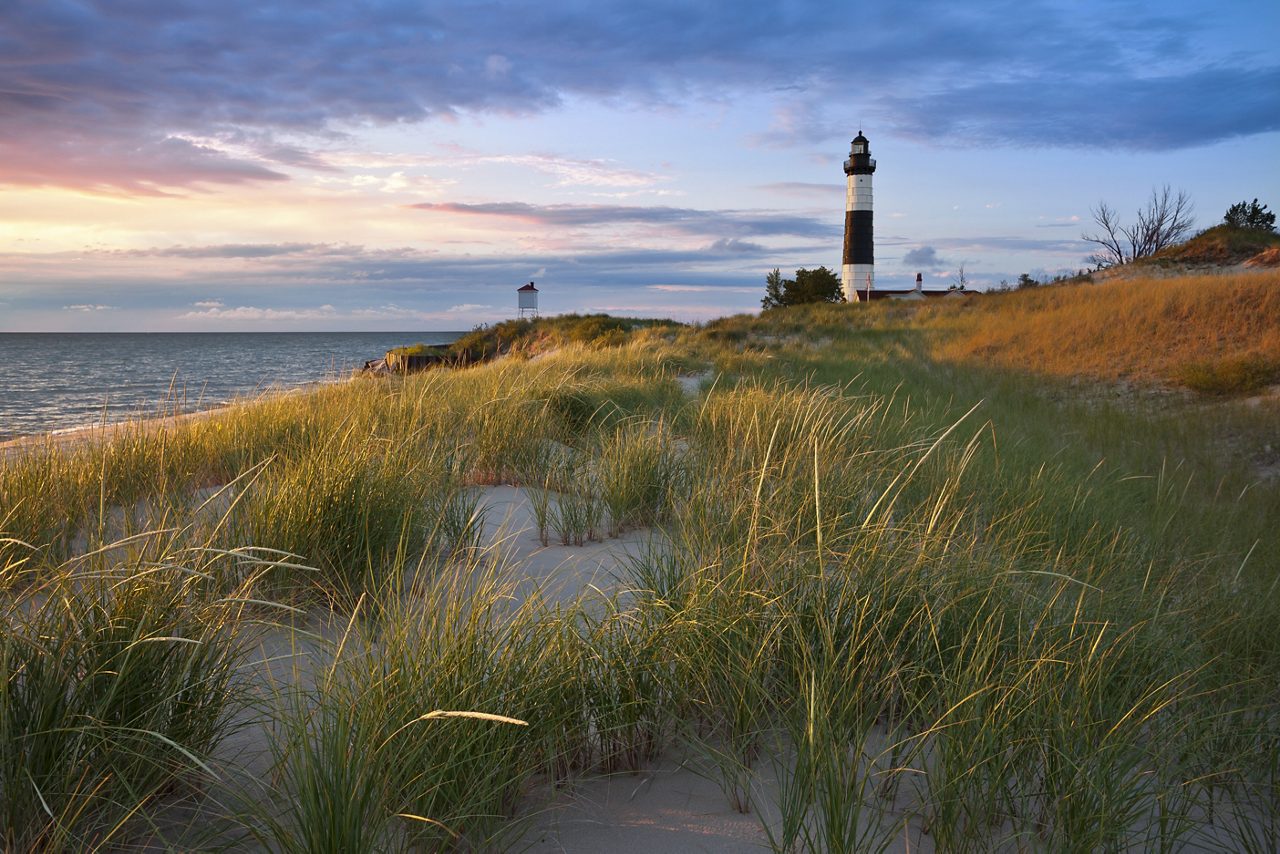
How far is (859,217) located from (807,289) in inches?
181

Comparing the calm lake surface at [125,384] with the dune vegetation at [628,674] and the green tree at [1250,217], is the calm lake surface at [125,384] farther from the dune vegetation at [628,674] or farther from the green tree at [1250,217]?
the green tree at [1250,217]

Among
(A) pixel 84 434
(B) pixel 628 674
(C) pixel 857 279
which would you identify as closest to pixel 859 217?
(C) pixel 857 279

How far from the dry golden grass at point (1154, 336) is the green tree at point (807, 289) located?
23.1 m

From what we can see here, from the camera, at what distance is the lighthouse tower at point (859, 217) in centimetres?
4009

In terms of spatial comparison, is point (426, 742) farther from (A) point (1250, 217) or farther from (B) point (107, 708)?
(A) point (1250, 217)

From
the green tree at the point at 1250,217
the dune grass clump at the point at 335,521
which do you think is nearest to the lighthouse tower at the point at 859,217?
the green tree at the point at 1250,217

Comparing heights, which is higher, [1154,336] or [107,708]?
[1154,336]

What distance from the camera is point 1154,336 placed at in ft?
45.9

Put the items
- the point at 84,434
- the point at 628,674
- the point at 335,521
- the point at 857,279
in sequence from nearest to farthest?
the point at 628,674 < the point at 335,521 < the point at 84,434 < the point at 857,279

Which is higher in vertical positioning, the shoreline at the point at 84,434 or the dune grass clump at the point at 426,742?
the shoreline at the point at 84,434

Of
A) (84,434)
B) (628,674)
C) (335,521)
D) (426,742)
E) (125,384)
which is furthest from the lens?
(125,384)

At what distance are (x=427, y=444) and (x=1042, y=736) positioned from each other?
4.24m

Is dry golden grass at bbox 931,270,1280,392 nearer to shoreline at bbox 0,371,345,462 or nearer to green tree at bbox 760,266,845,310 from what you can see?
shoreline at bbox 0,371,345,462

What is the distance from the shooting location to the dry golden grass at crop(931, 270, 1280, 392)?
1148 cm
